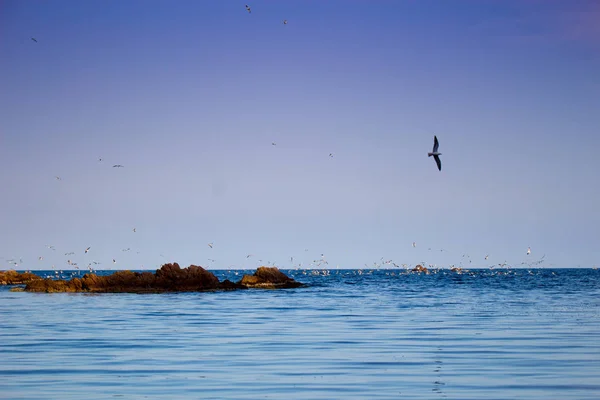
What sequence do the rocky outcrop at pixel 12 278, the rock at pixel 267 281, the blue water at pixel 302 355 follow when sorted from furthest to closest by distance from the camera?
the rocky outcrop at pixel 12 278, the rock at pixel 267 281, the blue water at pixel 302 355

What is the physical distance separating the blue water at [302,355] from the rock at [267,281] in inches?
1628

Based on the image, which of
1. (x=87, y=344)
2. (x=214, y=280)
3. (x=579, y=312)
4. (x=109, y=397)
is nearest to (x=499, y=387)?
(x=109, y=397)

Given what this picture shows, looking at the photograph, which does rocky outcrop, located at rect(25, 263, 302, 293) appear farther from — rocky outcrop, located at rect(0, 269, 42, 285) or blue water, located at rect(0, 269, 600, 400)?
rocky outcrop, located at rect(0, 269, 42, 285)

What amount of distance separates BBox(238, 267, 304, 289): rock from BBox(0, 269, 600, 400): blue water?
41.4m

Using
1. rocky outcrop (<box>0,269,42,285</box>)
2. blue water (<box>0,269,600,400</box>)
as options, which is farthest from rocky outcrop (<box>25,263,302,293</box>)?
rocky outcrop (<box>0,269,42,285</box>)

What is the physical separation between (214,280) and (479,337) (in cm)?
5471

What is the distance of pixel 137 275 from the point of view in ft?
267

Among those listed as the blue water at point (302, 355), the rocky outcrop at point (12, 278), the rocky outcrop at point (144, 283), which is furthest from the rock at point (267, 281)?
the rocky outcrop at point (12, 278)

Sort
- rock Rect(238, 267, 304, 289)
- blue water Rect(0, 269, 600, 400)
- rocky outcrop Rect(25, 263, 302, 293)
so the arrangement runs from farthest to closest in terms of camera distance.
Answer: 1. rock Rect(238, 267, 304, 289)
2. rocky outcrop Rect(25, 263, 302, 293)
3. blue water Rect(0, 269, 600, 400)

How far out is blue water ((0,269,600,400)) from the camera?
1931cm

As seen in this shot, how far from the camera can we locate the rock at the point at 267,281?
87812 mm

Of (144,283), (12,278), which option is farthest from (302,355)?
(12,278)

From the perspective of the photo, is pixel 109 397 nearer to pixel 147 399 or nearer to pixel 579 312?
pixel 147 399

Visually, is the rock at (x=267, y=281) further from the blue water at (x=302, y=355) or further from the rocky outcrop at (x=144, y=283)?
the blue water at (x=302, y=355)
